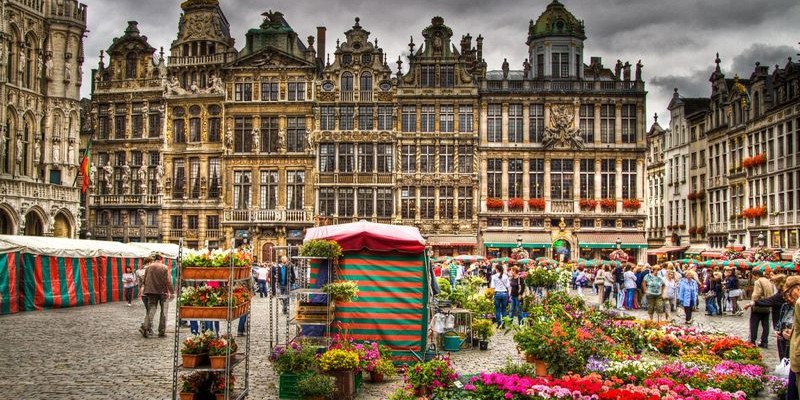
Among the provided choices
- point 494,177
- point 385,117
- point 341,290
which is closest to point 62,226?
point 385,117

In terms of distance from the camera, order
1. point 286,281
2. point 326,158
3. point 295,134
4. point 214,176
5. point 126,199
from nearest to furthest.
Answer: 1. point 286,281
2. point 326,158
3. point 295,134
4. point 214,176
5. point 126,199

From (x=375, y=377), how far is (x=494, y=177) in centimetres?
3822

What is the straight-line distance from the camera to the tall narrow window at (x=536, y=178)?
49656 mm

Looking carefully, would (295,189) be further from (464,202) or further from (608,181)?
(608,181)

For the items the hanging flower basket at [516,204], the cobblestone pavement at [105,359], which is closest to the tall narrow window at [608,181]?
the hanging flower basket at [516,204]

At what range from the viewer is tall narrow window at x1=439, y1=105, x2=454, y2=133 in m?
49.8

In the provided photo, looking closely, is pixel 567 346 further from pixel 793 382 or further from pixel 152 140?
pixel 152 140

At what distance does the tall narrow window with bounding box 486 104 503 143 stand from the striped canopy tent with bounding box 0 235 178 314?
2633 centimetres

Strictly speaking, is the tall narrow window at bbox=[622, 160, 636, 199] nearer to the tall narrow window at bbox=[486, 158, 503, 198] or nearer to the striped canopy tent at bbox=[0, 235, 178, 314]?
the tall narrow window at bbox=[486, 158, 503, 198]

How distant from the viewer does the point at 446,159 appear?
49688mm

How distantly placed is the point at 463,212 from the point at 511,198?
325 centimetres

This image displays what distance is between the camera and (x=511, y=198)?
4959 centimetres

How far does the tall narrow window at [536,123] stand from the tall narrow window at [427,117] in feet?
20.6

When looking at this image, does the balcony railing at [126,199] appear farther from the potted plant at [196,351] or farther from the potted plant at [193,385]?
the potted plant at [196,351]
